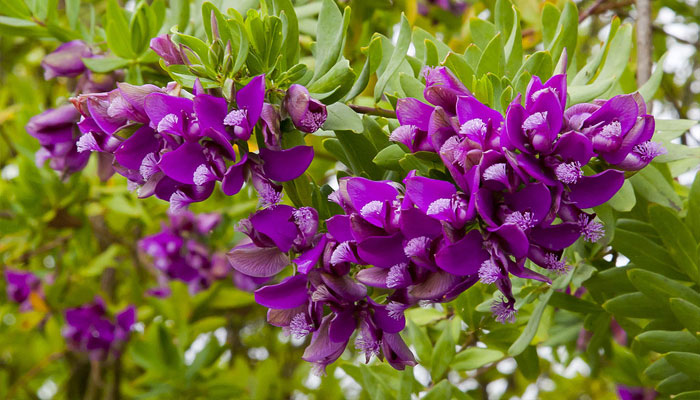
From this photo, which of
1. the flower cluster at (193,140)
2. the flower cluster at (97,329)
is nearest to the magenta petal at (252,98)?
the flower cluster at (193,140)

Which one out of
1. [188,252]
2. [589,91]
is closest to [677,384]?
[589,91]

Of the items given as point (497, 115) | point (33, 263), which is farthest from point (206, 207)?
point (497, 115)

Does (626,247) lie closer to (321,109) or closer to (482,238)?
(482,238)

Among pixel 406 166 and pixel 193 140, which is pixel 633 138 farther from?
pixel 193 140

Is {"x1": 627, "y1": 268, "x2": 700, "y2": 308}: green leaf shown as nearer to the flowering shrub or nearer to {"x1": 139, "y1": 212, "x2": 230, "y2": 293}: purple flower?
the flowering shrub

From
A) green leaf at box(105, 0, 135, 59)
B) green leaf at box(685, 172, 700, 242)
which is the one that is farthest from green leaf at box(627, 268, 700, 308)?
green leaf at box(105, 0, 135, 59)

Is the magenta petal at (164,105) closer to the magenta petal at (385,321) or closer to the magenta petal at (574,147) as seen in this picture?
the magenta petal at (385,321)
